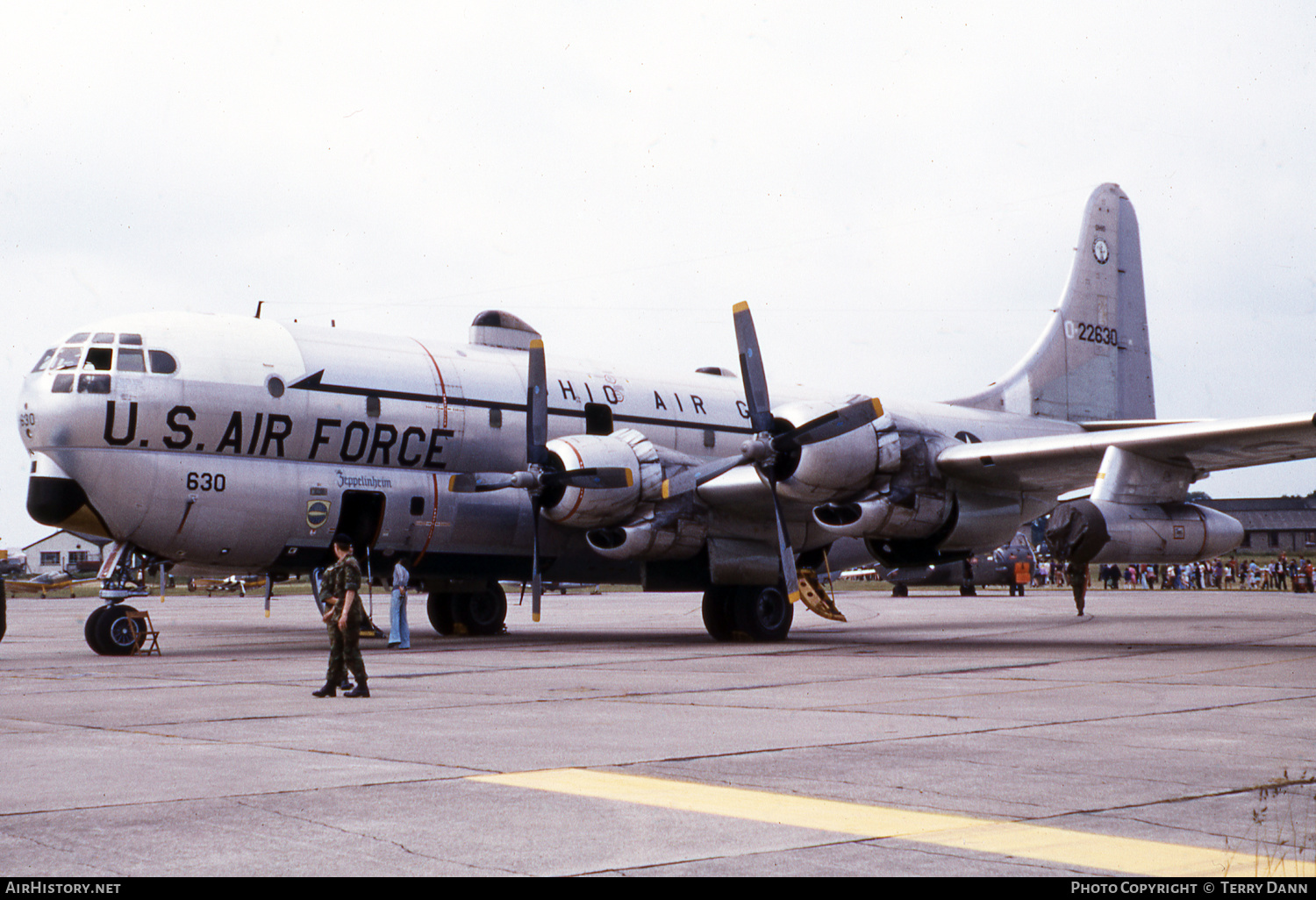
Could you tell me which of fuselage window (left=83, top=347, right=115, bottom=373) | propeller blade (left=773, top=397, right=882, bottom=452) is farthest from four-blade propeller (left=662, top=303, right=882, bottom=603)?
fuselage window (left=83, top=347, right=115, bottom=373)

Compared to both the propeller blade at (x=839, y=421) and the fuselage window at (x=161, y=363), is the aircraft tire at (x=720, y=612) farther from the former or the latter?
the fuselage window at (x=161, y=363)

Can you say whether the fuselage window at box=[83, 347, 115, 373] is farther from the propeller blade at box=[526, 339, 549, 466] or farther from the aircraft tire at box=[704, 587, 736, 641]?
the aircraft tire at box=[704, 587, 736, 641]

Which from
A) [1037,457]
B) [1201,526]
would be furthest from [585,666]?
[1201,526]

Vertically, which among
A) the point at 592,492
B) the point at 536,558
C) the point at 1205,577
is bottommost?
the point at 1205,577

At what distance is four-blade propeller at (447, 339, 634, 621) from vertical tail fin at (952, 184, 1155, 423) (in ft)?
34.8

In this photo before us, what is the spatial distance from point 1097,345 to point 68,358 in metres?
20.8

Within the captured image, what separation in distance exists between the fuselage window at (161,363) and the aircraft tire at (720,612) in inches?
365

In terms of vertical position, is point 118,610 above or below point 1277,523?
below

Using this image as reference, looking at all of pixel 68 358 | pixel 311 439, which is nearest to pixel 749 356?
pixel 311 439

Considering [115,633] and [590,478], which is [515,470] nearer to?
[590,478]

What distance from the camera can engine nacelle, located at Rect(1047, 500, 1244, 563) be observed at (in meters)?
17.5

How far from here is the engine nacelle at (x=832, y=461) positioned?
18641 mm

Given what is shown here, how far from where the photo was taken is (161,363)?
17.5 metres
